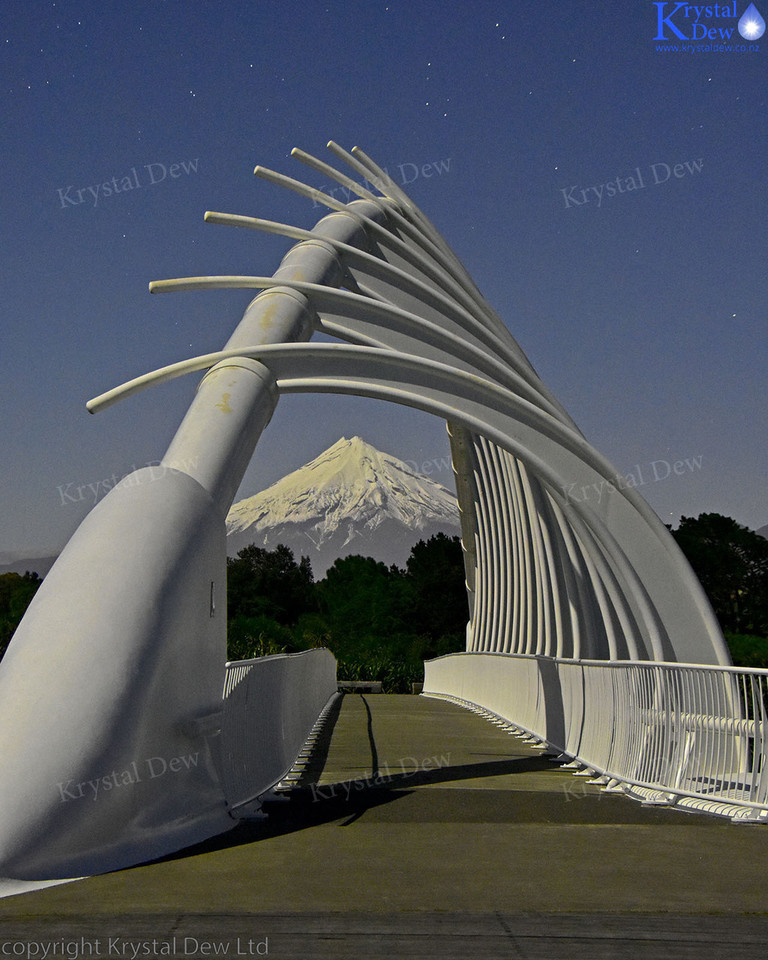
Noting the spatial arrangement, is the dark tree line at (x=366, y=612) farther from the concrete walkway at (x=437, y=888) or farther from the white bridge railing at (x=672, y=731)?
the concrete walkway at (x=437, y=888)

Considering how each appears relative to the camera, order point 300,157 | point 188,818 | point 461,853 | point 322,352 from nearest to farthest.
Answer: point 461,853, point 188,818, point 322,352, point 300,157

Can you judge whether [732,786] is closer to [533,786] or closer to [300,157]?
[533,786]

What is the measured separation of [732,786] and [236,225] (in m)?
10.4

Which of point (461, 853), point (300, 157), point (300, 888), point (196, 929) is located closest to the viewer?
point (196, 929)

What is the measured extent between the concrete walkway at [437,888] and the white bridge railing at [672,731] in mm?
403

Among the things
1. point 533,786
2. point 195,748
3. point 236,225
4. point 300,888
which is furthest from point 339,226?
point 300,888

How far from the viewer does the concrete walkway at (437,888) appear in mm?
4984

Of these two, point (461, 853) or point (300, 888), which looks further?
point (461, 853)

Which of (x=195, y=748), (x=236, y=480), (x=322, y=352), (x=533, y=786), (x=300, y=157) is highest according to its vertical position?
(x=300, y=157)

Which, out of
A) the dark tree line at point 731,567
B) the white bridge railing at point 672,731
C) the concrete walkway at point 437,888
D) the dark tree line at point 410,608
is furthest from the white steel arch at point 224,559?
the dark tree line at point 731,567

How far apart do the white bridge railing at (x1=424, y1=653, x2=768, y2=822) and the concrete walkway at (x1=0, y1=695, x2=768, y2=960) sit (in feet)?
1.32

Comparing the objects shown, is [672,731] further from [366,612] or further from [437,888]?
[366,612]

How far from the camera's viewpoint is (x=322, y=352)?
508 inches

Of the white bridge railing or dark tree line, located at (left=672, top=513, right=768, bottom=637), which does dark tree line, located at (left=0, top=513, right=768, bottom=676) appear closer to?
dark tree line, located at (left=672, top=513, right=768, bottom=637)
